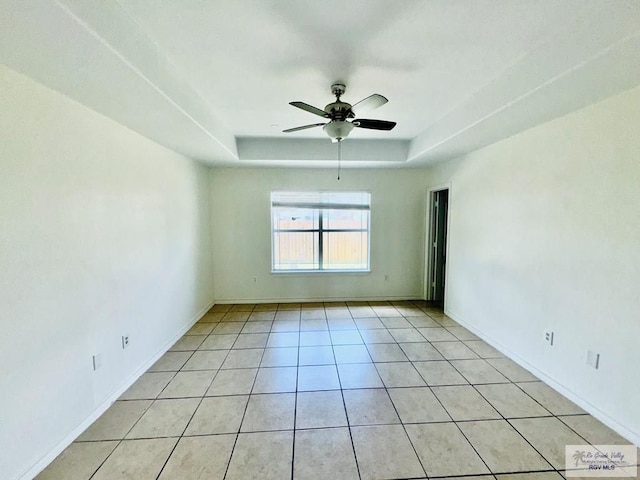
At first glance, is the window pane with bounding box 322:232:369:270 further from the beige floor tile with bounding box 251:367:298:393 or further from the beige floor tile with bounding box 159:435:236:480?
the beige floor tile with bounding box 159:435:236:480

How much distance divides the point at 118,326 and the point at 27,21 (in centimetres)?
217

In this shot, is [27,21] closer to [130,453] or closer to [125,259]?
[125,259]

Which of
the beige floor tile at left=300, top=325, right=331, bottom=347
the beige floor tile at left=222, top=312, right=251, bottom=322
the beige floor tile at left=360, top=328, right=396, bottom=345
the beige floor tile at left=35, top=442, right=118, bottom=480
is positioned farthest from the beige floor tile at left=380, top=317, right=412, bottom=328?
the beige floor tile at left=35, top=442, right=118, bottom=480

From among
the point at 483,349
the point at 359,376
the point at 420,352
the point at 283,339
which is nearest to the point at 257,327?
the point at 283,339

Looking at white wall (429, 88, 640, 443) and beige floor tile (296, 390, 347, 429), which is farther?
beige floor tile (296, 390, 347, 429)

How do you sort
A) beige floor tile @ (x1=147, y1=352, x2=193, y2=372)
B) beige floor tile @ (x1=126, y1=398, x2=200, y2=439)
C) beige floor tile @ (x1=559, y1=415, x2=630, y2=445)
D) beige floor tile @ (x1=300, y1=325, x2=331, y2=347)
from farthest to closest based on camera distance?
beige floor tile @ (x1=300, y1=325, x2=331, y2=347) < beige floor tile @ (x1=147, y1=352, x2=193, y2=372) < beige floor tile @ (x1=126, y1=398, x2=200, y2=439) < beige floor tile @ (x1=559, y1=415, x2=630, y2=445)

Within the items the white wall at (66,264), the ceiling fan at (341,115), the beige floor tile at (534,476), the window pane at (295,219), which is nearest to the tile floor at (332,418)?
the beige floor tile at (534,476)

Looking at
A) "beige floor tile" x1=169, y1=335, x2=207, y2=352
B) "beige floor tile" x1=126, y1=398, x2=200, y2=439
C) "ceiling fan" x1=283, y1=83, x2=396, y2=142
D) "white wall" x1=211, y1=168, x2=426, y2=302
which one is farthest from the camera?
"white wall" x1=211, y1=168, x2=426, y2=302

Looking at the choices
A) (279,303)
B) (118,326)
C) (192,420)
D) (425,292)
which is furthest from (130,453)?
(425,292)

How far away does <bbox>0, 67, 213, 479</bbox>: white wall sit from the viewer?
157 centimetres

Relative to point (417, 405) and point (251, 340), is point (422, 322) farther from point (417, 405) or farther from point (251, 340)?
point (251, 340)

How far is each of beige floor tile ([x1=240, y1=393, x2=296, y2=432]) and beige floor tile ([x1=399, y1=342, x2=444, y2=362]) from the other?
141 cm

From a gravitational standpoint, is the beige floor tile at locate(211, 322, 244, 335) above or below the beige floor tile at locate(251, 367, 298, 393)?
above

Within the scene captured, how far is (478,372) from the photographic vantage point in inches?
110
